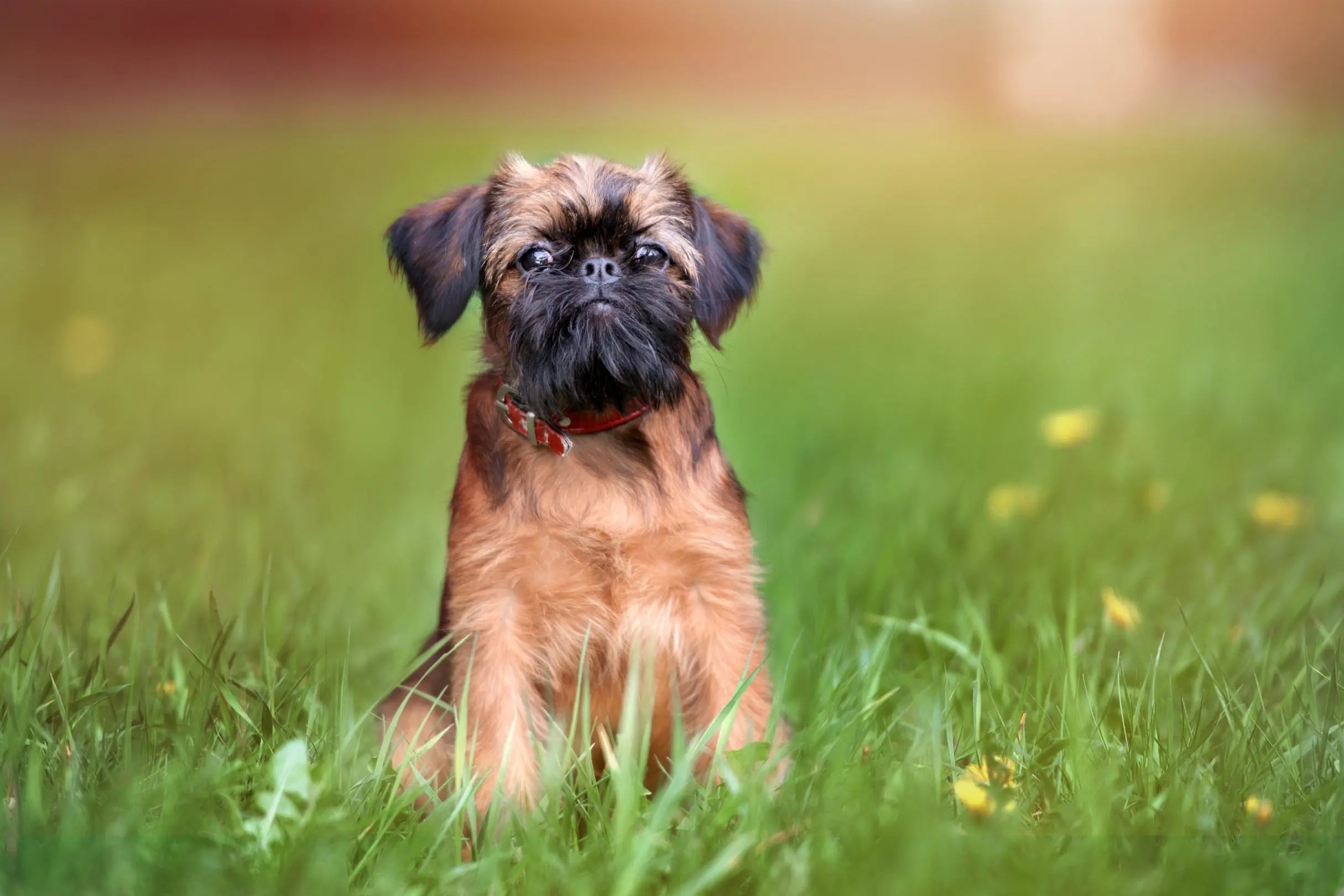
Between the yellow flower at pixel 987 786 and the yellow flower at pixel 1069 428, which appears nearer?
the yellow flower at pixel 987 786

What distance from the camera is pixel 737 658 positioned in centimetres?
281

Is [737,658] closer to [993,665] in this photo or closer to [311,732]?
[993,665]

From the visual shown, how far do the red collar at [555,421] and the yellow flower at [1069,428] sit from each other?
2052 millimetres

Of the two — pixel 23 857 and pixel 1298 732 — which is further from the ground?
pixel 23 857

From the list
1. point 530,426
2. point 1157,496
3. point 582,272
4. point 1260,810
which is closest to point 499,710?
point 530,426

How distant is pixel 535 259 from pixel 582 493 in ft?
1.74

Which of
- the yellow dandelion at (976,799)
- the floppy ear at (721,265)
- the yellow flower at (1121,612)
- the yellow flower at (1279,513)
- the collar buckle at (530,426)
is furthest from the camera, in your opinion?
the yellow flower at (1279,513)

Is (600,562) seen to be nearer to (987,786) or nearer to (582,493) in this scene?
(582,493)

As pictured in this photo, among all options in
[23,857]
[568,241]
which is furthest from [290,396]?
[23,857]

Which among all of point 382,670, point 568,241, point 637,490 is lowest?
point 382,670

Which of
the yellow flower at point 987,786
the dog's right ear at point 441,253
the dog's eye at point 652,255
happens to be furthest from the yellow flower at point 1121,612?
the dog's right ear at point 441,253

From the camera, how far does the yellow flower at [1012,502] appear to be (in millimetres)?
4043

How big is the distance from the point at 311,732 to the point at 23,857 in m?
0.60

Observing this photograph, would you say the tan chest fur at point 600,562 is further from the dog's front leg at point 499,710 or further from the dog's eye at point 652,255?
the dog's eye at point 652,255
